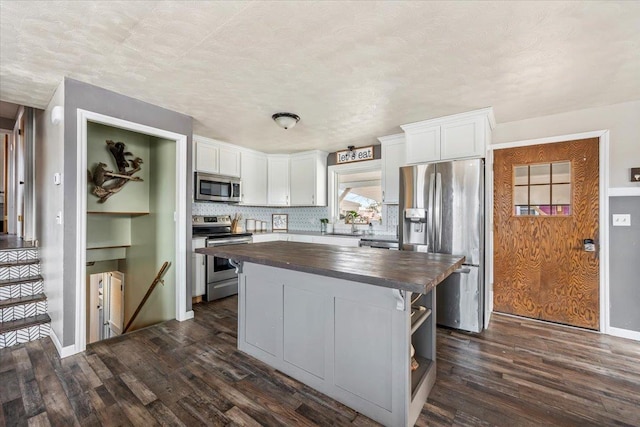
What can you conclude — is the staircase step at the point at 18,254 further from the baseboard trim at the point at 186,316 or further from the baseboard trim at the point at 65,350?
the baseboard trim at the point at 186,316

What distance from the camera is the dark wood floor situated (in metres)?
1.76

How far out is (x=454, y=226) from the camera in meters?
3.15

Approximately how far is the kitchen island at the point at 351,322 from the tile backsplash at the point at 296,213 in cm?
237

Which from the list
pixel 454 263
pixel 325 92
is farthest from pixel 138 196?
pixel 454 263

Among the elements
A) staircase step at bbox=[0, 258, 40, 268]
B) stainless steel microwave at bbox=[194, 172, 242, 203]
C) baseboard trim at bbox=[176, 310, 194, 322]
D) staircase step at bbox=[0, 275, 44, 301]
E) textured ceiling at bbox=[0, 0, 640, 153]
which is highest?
textured ceiling at bbox=[0, 0, 640, 153]

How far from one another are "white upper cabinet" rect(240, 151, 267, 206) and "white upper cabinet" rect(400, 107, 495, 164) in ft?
8.89

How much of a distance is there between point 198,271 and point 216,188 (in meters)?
1.27

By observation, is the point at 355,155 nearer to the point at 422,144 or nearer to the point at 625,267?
the point at 422,144

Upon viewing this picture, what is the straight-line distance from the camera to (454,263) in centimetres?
183

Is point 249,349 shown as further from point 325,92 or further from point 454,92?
point 454,92

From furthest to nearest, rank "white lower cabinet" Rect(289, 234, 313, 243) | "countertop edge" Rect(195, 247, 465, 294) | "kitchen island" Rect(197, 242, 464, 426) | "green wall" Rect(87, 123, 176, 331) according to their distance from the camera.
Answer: "white lower cabinet" Rect(289, 234, 313, 243), "green wall" Rect(87, 123, 176, 331), "kitchen island" Rect(197, 242, 464, 426), "countertop edge" Rect(195, 247, 465, 294)

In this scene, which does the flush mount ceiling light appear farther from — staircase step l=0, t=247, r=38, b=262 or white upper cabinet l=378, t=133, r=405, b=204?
staircase step l=0, t=247, r=38, b=262

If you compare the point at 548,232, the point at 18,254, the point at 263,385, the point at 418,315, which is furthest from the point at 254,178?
the point at 548,232

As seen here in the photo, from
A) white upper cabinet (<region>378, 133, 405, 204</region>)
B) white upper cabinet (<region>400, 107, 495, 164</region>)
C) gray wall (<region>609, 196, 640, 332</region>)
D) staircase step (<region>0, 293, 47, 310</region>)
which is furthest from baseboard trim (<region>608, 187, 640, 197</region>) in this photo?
staircase step (<region>0, 293, 47, 310</region>)
